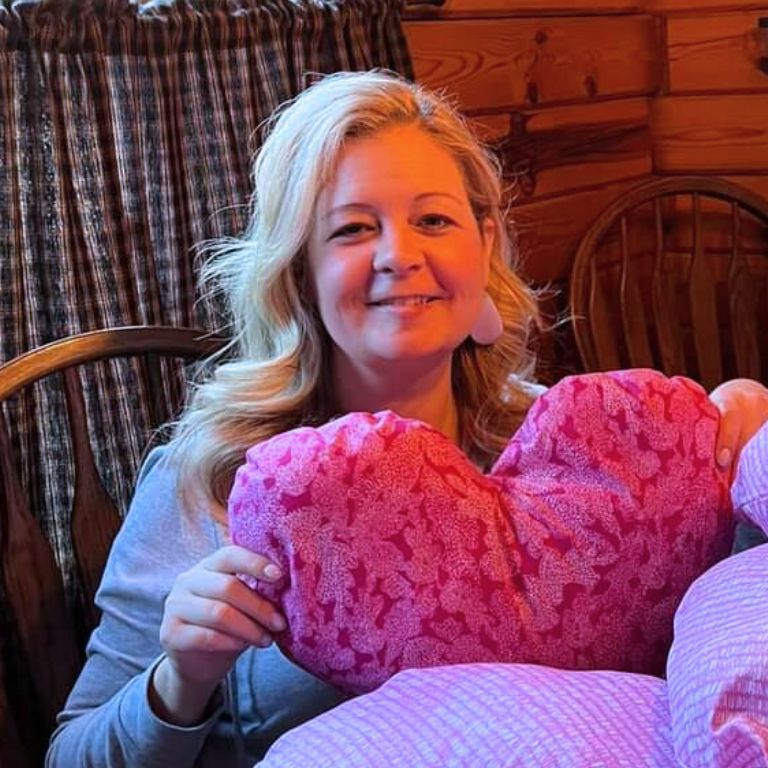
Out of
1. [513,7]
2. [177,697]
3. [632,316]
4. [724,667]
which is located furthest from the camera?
[632,316]

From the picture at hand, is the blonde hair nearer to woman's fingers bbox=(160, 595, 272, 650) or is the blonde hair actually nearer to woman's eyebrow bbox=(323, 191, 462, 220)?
woman's eyebrow bbox=(323, 191, 462, 220)

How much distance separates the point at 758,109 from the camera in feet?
7.38

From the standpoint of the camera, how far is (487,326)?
1.20m

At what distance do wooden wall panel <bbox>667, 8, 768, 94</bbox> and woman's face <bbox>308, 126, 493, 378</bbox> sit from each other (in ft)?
4.37

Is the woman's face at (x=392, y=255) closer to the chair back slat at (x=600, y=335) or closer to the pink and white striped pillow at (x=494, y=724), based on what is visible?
the pink and white striped pillow at (x=494, y=724)

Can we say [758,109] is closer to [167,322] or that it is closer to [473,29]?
[473,29]

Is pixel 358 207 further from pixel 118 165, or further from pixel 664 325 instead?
pixel 664 325

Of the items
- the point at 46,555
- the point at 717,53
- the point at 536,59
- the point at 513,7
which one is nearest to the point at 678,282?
the point at 717,53

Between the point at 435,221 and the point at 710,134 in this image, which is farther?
the point at 710,134

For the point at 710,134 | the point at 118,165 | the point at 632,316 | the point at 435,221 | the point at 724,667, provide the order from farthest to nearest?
the point at 710,134
the point at 632,316
the point at 118,165
the point at 435,221
the point at 724,667

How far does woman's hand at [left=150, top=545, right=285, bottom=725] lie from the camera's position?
2.94 feet

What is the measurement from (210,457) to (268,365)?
0.34 feet

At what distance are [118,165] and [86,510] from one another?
46 centimetres

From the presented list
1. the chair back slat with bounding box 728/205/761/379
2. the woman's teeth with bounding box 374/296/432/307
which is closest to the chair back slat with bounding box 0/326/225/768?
the woman's teeth with bounding box 374/296/432/307
